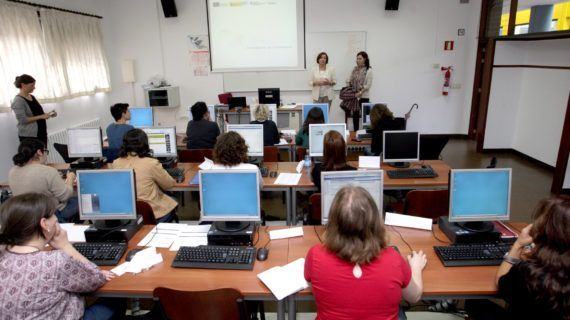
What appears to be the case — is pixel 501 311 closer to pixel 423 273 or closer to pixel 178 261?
pixel 423 273

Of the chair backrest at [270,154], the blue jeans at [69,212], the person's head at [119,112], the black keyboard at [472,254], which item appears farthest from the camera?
the person's head at [119,112]

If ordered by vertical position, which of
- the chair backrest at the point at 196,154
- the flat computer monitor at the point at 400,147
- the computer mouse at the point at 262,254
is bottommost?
the computer mouse at the point at 262,254

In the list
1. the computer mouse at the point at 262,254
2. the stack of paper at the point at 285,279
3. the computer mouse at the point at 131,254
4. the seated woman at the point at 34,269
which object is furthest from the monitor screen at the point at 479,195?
the seated woman at the point at 34,269

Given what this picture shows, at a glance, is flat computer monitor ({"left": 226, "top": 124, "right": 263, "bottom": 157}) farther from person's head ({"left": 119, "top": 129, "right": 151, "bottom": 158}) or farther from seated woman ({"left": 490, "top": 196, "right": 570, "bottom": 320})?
seated woman ({"left": 490, "top": 196, "right": 570, "bottom": 320})

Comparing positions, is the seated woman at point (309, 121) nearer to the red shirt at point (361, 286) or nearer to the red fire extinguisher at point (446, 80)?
the red shirt at point (361, 286)

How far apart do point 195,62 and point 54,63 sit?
9.28 feet

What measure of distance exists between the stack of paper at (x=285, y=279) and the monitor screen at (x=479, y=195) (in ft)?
3.48

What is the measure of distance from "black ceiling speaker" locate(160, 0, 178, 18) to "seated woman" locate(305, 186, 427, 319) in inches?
291

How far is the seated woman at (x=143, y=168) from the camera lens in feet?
9.96

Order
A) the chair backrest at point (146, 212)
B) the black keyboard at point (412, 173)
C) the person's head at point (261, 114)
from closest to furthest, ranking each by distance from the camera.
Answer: the chair backrest at point (146, 212) → the black keyboard at point (412, 173) → the person's head at point (261, 114)

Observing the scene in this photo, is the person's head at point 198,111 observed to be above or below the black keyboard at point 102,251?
above

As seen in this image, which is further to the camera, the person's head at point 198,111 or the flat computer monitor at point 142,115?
the flat computer monitor at point 142,115

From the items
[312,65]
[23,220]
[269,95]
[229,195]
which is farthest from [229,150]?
[312,65]

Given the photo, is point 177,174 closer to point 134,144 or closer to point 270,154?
point 134,144
